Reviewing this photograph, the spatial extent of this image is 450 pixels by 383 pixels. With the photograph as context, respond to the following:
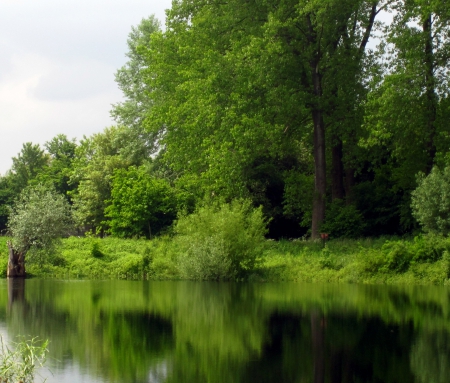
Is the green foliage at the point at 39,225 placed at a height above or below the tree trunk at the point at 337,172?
below

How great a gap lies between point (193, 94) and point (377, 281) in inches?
536

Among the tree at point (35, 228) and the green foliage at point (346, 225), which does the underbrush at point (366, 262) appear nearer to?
the green foliage at point (346, 225)

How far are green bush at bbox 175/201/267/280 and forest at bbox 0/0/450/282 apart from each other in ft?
0.64

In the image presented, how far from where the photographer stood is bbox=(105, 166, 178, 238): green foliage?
43656 mm

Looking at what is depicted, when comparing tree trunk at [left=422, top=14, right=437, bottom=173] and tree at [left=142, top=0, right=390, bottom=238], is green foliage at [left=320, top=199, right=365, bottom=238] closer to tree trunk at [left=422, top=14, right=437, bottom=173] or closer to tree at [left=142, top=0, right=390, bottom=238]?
tree at [left=142, top=0, right=390, bottom=238]

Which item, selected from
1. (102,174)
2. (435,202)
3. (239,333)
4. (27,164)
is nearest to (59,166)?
(27,164)

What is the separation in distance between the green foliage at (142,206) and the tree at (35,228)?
26.2 feet

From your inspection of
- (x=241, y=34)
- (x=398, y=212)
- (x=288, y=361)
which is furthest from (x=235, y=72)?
(x=288, y=361)

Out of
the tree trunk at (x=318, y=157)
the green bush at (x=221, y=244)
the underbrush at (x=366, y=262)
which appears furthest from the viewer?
the tree trunk at (x=318, y=157)

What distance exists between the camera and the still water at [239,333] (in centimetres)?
1224

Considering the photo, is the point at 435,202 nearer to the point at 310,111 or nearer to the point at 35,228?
the point at 310,111

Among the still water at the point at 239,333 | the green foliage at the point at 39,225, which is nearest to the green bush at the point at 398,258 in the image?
the still water at the point at 239,333

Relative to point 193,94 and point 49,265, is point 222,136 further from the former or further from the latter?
point 49,265

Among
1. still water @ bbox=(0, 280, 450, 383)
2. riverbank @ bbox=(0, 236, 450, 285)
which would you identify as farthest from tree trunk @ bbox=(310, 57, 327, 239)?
still water @ bbox=(0, 280, 450, 383)
